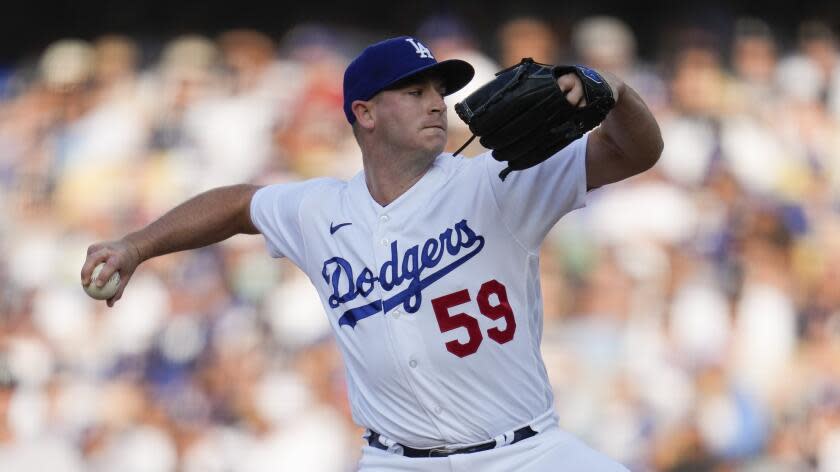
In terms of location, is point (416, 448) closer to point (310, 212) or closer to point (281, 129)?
point (310, 212)

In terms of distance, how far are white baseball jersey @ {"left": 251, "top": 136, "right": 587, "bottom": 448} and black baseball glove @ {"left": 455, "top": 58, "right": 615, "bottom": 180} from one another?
0.17m

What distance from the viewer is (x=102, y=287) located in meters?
3.16

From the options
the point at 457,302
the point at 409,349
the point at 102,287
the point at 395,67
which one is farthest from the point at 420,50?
the point at 102,287

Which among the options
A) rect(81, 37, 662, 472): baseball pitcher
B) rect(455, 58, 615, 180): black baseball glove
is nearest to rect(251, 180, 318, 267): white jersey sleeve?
rect(81, 37, 662, 472): baseball pitcher

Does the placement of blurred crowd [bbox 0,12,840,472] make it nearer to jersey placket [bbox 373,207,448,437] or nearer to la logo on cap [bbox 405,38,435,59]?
jersey placket [bbox 373,207,448,437]

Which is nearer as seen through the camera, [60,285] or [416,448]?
[416,448]

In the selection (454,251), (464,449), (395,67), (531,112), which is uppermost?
(395,67)

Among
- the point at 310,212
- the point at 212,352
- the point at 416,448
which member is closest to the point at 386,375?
the point at 416,448

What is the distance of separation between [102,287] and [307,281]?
141 inches

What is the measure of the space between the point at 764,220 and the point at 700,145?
21.6 inches

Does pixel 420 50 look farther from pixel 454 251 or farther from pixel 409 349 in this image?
pixel 409 349

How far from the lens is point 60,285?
6.84 meters

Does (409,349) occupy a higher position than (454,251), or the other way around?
(454,251)

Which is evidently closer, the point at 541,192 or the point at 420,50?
the point at 541,192
